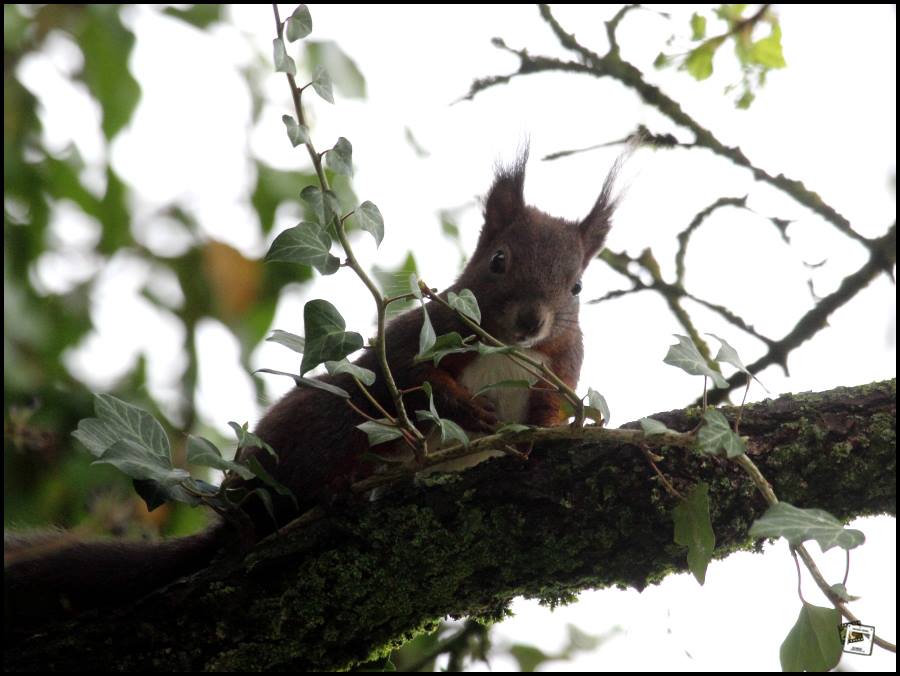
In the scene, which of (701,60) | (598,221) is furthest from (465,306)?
(701,60)

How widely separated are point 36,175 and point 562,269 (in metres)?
1.60

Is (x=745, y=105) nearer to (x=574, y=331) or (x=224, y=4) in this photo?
(x=574, y=331)

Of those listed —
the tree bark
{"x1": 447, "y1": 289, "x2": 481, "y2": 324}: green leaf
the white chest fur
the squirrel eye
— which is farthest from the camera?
the squirrel eye

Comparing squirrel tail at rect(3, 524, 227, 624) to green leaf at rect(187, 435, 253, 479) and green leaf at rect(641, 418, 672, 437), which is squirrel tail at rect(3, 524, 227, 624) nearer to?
green leaf at rect(187, 435, 253, 479)

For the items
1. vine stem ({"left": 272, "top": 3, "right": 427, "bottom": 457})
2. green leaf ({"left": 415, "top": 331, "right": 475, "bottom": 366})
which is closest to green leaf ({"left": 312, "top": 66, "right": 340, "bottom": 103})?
vine stem ({"left": 272, "top": 3, "right": 427, "bottom": 457})

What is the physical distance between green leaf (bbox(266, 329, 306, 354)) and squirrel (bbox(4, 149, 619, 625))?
0.86 feet

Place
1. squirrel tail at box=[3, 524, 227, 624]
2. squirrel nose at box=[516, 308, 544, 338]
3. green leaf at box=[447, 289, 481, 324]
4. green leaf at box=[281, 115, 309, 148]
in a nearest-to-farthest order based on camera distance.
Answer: green leaf at box=[281, 115, 309, 148], green leaf at box=[447, 289, 481, 324], squirrel tail at box=[3, 524, 227, 624], squirrel nose at box=[516, 308, 544, 338]

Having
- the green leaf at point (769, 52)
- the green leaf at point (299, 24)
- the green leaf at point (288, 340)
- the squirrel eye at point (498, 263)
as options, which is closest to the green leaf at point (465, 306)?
the green leaf at point (288, 340)

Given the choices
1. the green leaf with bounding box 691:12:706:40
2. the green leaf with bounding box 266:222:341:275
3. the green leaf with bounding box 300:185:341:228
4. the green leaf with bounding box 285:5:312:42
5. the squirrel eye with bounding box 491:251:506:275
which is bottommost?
the green leaf with bounding box 266:222:341:275

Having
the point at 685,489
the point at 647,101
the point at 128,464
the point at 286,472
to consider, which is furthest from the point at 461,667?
the point at 647,101

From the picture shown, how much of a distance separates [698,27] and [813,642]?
2397mm

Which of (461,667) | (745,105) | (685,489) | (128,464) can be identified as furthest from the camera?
(745,105)

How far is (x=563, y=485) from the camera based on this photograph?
2010mm

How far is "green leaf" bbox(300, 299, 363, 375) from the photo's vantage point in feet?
5.56
